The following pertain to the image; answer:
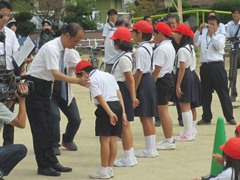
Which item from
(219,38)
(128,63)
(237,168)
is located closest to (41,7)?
(219,38)

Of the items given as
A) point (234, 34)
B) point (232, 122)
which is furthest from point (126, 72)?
point (234, 34)

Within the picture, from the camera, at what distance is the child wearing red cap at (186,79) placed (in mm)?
8891

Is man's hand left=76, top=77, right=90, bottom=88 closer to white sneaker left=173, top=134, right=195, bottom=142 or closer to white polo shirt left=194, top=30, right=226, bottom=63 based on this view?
white sneaker left=173, top=134, right=195, bottom=142

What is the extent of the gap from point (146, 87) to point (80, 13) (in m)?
28.4

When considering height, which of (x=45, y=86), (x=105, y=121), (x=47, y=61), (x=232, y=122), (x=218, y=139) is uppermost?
(x=47, y=61)

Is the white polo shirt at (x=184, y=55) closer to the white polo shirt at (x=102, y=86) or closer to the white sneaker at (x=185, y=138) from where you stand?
the white sneaker at (x=185, y=138)

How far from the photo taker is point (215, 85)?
10.3 meters

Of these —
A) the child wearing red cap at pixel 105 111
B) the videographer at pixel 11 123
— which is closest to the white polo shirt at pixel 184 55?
the child wearing red cap at pixel 105 111

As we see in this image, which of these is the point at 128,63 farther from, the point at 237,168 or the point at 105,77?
the point at 237,168

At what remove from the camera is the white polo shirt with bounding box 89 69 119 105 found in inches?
258

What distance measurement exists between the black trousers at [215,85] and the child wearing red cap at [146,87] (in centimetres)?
247

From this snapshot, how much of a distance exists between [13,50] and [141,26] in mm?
1694

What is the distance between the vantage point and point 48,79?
693cm

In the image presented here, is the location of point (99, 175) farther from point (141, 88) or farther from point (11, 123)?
point (141, 88)
